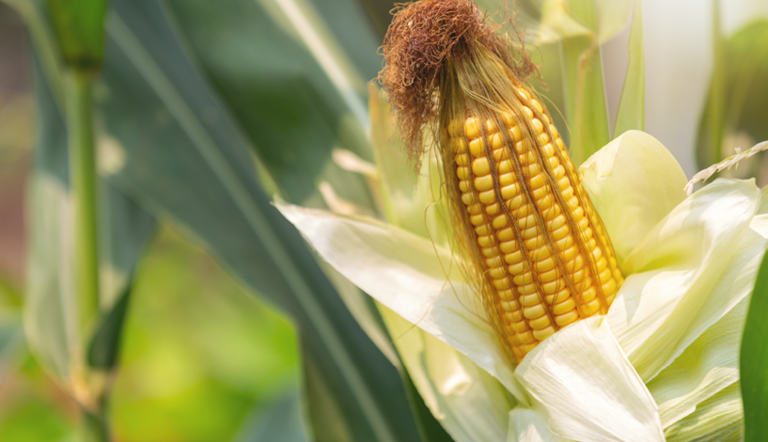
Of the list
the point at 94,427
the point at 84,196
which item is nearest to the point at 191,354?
the point at 94,427

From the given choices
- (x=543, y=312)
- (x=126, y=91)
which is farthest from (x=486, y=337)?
(x=126, y=91)

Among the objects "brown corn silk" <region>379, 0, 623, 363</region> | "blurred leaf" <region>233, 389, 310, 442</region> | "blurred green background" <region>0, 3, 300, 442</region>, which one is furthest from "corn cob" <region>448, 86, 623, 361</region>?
"blurred green background" <region>0, 3, 300, 442</region>

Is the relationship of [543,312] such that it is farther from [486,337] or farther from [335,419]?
[335,419]

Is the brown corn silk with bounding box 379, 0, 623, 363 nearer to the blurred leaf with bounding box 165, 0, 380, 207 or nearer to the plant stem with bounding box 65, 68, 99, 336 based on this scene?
the blurred leaf with bounding box 165, 0, 380, 207

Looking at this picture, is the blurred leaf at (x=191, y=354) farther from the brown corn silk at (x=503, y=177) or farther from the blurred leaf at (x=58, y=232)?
the brown corn silk at (x=503, y=177)

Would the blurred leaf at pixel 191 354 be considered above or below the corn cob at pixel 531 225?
below

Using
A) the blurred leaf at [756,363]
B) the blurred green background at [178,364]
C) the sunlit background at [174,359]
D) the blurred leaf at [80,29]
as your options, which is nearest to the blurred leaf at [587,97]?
the blurred leaf at [756,363]
